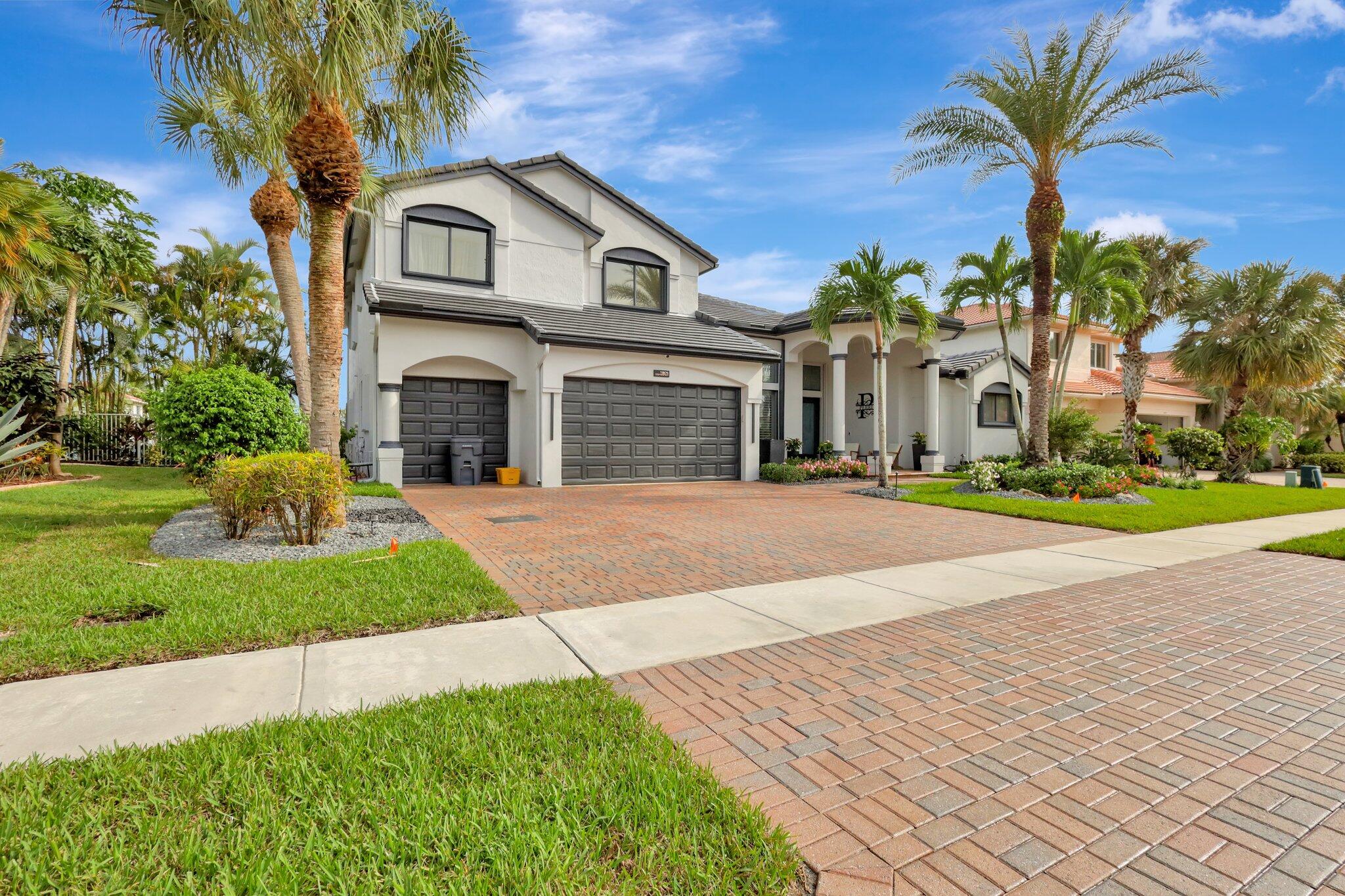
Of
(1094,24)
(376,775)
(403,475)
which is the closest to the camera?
(376,775)

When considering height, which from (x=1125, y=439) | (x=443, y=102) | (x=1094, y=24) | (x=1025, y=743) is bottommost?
(x=1025, y=743)

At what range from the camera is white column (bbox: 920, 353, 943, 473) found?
22750 mm

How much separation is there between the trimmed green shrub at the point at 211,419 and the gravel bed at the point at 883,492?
40.2 ft

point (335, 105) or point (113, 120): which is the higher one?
point (113, 120)

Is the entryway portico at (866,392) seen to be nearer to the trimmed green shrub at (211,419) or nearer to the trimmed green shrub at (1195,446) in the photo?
the trimmed green shrub at (1195,446)

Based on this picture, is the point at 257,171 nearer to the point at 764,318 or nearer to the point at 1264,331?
the point at 764,318

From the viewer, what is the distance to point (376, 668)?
4.12 m

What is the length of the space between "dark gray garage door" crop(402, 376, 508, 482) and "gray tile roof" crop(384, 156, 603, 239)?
5186 mm

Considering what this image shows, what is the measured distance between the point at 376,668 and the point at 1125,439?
2498 cm

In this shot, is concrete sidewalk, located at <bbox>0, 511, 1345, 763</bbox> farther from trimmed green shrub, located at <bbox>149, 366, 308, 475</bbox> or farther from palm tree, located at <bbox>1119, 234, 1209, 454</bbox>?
palm tree, located at <bbox>1119, 234, 1209, 454</bbox>

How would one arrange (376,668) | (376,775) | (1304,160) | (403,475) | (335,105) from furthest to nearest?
(1304,160), (403,475), (335,105), (376,668), (376,775)

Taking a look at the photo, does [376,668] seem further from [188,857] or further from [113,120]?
[113,120]

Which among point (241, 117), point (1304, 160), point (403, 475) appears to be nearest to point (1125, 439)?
point (1304, 160)

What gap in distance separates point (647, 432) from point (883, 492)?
6525mm
